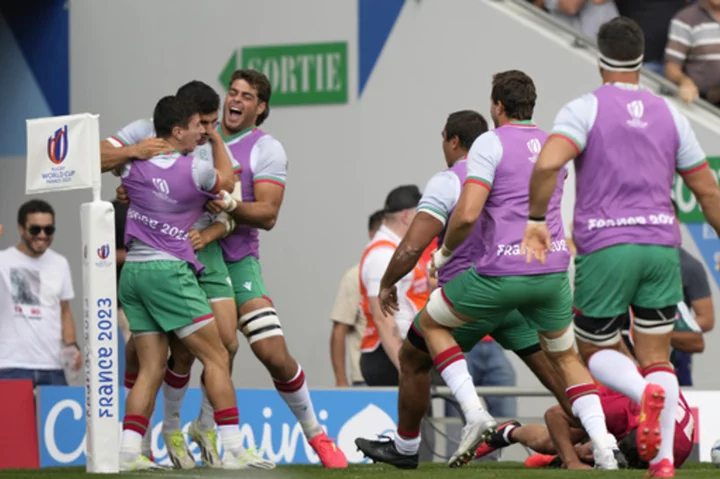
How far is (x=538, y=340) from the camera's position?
8.91 m

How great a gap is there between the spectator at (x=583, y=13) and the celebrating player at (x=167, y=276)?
6235 millimetres

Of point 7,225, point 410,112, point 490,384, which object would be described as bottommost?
point 490,384

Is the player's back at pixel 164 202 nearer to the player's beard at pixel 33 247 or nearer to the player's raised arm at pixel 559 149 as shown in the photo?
the player's raised arm at pixel 559 149

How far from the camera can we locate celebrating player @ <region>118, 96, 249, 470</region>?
27.6ft

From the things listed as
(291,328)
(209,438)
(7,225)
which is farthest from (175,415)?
(7,225)

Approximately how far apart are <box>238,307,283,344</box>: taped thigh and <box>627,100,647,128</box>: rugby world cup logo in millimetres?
2662

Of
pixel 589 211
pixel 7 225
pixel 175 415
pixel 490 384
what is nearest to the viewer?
pixel 589 211

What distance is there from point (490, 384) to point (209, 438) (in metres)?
3.24

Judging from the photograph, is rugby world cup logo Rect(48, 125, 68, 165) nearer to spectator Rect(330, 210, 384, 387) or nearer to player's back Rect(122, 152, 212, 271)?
player's back Rect(122, 152, 212, 271)

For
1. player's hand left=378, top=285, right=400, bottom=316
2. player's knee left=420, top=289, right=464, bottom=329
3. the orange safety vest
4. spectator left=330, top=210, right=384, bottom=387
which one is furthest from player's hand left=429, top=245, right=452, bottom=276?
spectator left=330, top=210, right=384, bottom=387

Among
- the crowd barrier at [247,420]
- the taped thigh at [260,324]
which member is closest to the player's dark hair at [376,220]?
the crowd barrier at [247,420]

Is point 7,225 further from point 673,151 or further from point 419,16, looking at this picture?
point 673,151

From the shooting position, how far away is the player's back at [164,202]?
8.41m

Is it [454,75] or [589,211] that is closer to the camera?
[589,211]
